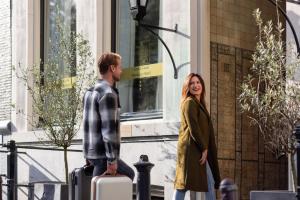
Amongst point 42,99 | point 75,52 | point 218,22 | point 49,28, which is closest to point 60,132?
point 42,99

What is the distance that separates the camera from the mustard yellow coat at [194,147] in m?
7.63

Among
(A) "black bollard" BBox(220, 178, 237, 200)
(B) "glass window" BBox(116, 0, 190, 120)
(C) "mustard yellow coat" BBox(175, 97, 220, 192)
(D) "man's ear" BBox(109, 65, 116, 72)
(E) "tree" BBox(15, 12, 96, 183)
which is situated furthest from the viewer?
(E) "tree" BBox(15, 12, 96, 183)

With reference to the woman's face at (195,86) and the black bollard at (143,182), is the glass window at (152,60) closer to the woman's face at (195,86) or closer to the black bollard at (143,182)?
the woman's face at (195,86)

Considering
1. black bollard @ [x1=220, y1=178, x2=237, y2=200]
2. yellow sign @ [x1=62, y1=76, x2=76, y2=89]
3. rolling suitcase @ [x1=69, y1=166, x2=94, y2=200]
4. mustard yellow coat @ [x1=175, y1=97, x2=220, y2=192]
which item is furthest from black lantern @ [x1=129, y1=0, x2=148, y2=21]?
black bollard @ [x1=220, y1=178, x2=237, y2=200]

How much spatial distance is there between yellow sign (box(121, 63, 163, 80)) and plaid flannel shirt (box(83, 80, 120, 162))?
4280mm

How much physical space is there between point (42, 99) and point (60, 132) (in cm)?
63

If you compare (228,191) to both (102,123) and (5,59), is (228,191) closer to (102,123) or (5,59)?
(102,123)

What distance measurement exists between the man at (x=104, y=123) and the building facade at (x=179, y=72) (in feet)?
11.1

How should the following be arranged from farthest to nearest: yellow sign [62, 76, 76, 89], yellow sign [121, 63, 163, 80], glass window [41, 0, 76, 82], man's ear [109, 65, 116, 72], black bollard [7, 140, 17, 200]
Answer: glass window [41, 0, 76, 82] < yellow sign [62, 76, 76, 89] < yellow sign [121, 63, 163, 80] < black bollard [7, 140, 17, 200] < man's ear [109, 65, 116, 72]

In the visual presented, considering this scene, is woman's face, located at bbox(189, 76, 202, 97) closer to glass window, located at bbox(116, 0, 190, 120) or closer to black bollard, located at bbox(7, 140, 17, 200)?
glass window, located at bbox(116, 0, 190, 120)

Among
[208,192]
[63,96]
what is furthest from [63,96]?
[208,192]

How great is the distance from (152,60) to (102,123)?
4.75 metres

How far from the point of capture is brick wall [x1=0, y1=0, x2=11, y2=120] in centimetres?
1469

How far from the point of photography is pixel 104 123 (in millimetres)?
6457
